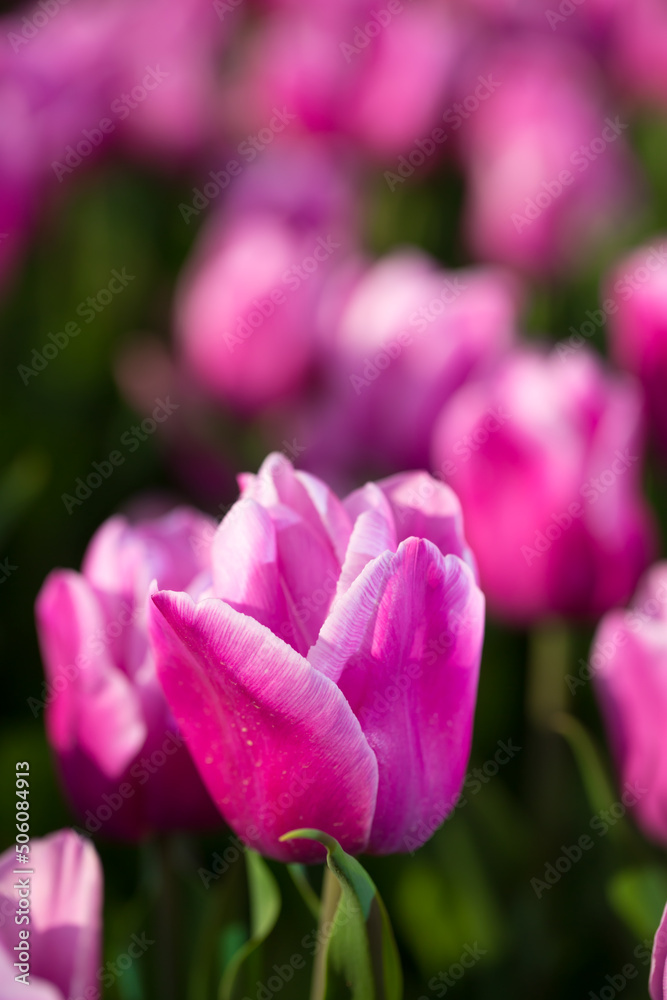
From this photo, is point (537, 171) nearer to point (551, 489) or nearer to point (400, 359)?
point (400, 359)

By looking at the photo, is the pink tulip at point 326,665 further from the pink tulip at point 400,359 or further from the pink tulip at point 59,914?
the pink tulip at point 400,359

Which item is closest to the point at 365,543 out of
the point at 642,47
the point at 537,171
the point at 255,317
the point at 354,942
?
the point at 354,942

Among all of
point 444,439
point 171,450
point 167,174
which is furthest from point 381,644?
point 167,174

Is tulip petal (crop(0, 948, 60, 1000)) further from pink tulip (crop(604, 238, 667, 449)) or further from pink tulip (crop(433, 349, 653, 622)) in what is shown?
pink tulip (crop(604, 238, 667, 449))

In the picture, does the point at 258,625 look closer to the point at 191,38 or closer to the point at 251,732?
the point at 251,732

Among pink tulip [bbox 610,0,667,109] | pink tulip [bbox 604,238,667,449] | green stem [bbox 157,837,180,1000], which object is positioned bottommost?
green stem [bbox 157,837,180,1000]

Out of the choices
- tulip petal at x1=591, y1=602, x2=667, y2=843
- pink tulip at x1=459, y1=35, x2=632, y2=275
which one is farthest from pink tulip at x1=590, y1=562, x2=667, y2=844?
pink tulip at x1=459, y1=35, x2=632, y2=275
